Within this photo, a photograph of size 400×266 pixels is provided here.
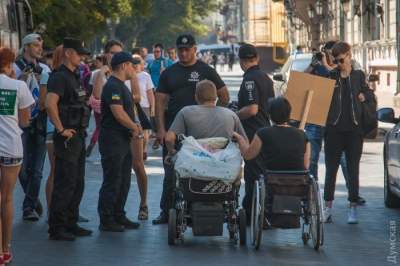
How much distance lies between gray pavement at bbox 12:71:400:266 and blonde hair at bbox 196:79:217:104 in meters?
1.26

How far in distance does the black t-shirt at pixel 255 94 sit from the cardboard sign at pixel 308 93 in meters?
0.35

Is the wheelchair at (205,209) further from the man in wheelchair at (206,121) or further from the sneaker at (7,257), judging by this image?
the sneaker at (7,257)

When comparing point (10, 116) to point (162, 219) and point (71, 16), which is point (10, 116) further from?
point (71, 16)

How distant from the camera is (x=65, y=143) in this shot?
12.1 meters

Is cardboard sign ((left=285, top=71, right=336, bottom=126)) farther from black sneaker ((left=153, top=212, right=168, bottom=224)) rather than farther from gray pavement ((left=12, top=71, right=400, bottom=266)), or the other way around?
black sneaker ((left=153, top=212, right=168, bottom=224))

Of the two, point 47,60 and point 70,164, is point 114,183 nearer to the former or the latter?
point 70,164

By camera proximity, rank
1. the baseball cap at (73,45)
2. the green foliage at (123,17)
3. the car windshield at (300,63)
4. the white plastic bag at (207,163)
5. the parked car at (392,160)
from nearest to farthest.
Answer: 1. the white plastic bag at (207,163)
2. the baseball cap at (73,45)
3. the parked car at (392,160)
4. the car windshield at (300,63)
5. the green foliage at (123,17)

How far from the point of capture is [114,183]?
41.7 feet

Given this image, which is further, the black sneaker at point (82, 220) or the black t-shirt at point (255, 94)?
the black sneaker at point (82, 220)

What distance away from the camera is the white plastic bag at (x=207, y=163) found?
11.3m

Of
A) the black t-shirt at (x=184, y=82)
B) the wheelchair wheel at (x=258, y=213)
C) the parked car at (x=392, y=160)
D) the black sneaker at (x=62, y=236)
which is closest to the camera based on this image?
the wheelchair wheel at (x=258, y=213)

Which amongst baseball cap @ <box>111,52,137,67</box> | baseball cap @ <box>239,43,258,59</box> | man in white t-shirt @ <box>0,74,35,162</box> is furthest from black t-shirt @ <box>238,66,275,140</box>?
man in white t-shirt @ <box>0,74,35,162</box>

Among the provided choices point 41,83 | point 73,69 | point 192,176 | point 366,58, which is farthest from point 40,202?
point 366,58

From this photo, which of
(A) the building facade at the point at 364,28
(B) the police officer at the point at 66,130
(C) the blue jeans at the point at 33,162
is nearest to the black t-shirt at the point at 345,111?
(B) the police officer at the point at 66,130
